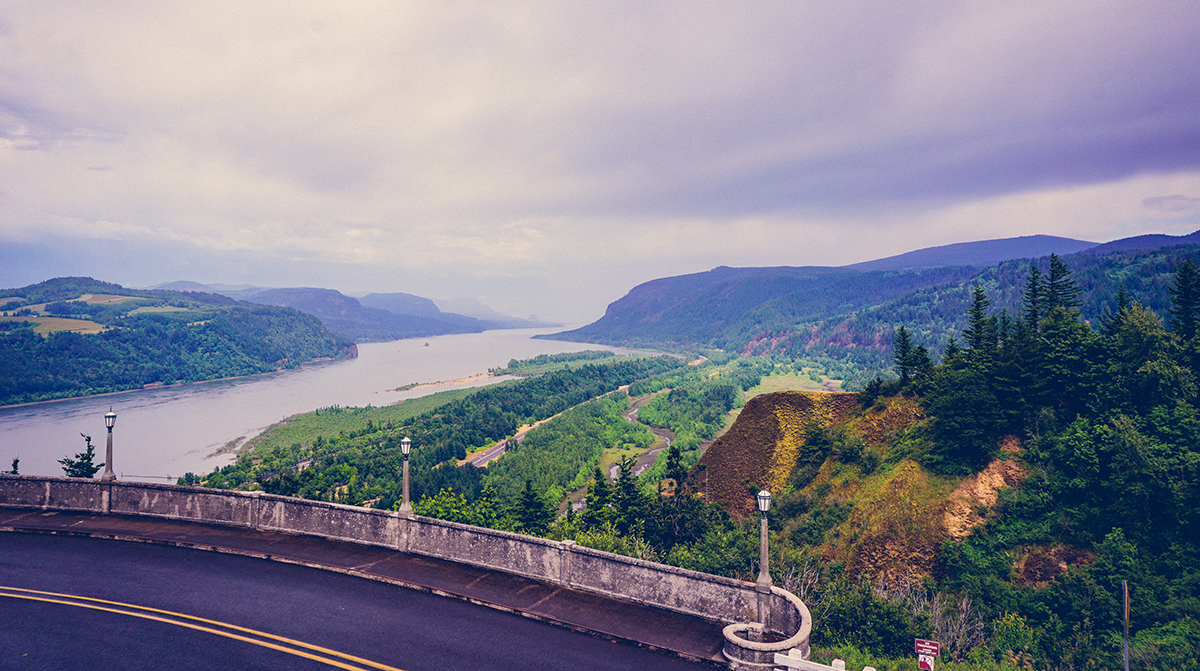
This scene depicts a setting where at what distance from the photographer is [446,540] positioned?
18234 millimetres

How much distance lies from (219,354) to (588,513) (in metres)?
194


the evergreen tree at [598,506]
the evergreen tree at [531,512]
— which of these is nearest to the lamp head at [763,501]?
the evergreen tree at [531,512]

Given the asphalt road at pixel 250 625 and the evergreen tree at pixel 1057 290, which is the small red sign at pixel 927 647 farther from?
the evergreen tree at pixel 1057 290

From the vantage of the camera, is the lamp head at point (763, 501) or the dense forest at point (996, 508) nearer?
the lamp head at point (763, 501)

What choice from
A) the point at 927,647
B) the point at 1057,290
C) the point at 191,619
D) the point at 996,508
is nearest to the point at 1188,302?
the point at 1057,290

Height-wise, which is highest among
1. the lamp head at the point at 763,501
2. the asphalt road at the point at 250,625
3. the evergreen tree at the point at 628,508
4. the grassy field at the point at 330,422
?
the lamp head at the point at 763,501

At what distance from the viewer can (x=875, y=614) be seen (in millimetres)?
22078

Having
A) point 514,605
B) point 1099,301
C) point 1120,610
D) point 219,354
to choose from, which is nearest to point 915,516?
point 1120,610

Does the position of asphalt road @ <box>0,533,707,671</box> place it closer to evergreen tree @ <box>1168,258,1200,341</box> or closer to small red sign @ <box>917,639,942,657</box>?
small red sign @ <box>917,639,942,657</box>

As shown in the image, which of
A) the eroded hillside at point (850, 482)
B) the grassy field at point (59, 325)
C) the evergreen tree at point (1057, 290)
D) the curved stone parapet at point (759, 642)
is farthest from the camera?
the grassy field at point (59, 325)

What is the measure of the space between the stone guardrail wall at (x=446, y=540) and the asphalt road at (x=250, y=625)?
2.04 m

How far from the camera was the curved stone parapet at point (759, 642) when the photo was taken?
12.3m

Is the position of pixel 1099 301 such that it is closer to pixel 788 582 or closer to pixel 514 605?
pixel 788 582

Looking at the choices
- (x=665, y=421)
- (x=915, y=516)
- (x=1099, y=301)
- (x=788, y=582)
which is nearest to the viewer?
(x=788, y=582)
